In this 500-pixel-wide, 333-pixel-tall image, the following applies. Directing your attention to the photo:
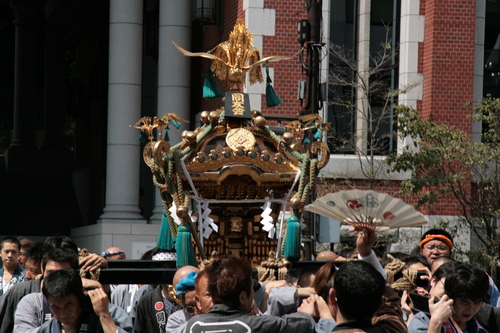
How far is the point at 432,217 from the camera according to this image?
18047mm

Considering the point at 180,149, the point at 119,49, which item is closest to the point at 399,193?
the point at 119,49

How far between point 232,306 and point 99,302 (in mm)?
1191

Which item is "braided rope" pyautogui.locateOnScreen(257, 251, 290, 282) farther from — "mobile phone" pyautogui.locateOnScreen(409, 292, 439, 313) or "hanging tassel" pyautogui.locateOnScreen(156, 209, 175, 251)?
"mobile phone" pyautogui.locateOnScreen(409, 292, 439, 313)

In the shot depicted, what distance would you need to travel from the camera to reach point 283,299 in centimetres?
645

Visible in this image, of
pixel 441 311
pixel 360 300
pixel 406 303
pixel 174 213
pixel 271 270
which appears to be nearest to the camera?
pixel 360 300

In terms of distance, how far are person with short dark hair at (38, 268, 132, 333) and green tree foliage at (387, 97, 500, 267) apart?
36.9ft

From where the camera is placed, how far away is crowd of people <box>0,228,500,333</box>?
5020 mm

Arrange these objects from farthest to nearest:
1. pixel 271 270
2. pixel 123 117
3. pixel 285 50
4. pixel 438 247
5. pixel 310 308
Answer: pixel 123 117 → pixel 285 50 → pixel 438 247 → pixel 271 270 → pixel 310 308

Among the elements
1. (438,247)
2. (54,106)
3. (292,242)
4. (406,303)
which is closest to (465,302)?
(406,303)

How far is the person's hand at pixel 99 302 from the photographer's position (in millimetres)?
5984

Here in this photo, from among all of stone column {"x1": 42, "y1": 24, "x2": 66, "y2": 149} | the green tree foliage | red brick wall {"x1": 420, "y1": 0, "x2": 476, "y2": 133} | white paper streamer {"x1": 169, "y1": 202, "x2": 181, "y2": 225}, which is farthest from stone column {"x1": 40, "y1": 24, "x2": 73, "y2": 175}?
white paper streamer {"x1": 169, "y1": 202, "x2": 181, "y2": 225}

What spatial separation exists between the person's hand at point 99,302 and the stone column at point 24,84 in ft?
87.8

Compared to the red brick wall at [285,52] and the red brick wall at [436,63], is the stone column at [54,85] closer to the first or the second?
the red brick wall at [285,52]

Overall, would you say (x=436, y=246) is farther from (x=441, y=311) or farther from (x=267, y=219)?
(x=441, y=311)
